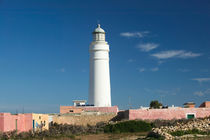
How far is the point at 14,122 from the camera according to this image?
75.4ft

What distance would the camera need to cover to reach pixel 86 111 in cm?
3450

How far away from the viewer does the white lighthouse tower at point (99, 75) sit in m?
36.4

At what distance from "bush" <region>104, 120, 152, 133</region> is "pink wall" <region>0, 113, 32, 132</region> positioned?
648 centimetres

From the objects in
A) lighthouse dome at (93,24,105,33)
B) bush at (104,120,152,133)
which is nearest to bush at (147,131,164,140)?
bush at (104,120,152,133)

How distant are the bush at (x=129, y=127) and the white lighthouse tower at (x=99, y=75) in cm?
835

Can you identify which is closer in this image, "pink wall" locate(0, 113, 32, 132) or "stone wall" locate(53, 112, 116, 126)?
"pink wall" locate(0, 113, 32, 132)

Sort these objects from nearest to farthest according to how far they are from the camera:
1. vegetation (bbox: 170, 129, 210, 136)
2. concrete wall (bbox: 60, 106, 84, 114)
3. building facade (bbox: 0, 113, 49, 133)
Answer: vegetation (bbox: 170, 129, 210, 136)
building facade (bbox: 0, 113, 49, 133)
concrete wall (bbox: 60, 106, 84, 114)

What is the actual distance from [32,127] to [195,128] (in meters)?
11.3

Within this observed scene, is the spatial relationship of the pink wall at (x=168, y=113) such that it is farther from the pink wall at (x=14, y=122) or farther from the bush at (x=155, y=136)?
the bush at (x=155, y=136)

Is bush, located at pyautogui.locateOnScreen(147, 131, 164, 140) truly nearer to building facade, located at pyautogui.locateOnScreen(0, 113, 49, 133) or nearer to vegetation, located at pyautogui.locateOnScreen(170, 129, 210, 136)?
vegetation, located at pyautogui.locateOnScreen(170, 129, 210, 136)

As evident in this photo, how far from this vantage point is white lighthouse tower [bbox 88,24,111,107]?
3638cm

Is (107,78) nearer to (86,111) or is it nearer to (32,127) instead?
(86,111)

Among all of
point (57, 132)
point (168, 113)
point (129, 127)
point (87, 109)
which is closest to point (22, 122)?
point (57, 132)

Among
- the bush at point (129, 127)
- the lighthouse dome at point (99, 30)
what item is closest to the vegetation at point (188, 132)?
the bush at point (129, 127)
